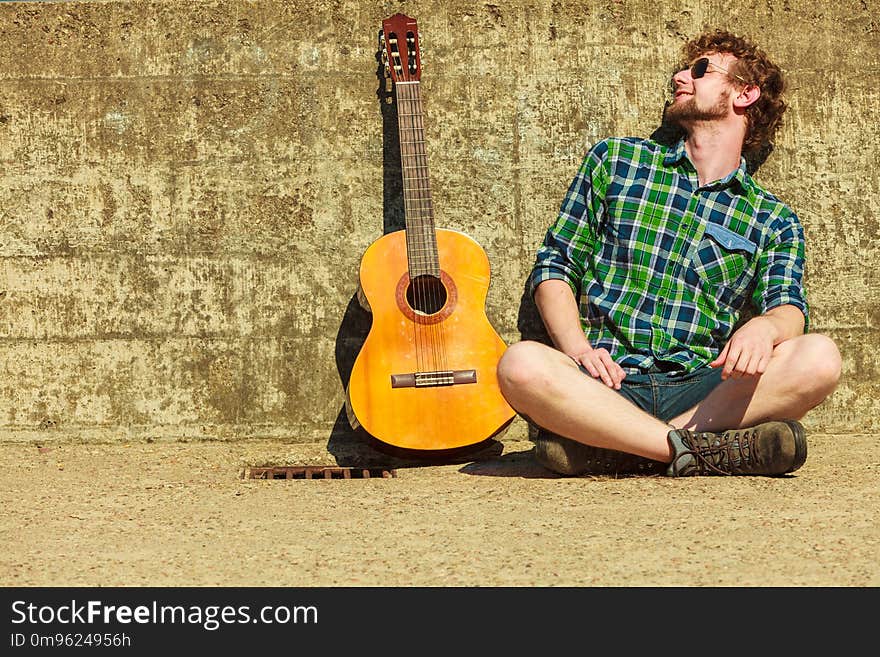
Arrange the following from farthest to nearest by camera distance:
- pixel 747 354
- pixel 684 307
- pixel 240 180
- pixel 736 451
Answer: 1. pixel 240 180
2. pixel 684 307
3. pixel 736 451
4. pixel 747 354

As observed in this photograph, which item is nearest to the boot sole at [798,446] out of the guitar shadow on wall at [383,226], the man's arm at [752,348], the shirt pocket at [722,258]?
the man's arm at [752,348]

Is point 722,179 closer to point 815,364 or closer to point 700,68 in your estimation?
point 700,68

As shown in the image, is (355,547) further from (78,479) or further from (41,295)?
(41,295)

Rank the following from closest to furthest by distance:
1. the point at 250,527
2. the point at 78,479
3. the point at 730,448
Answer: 1. the point at 250,527
2. the point at 730,448
3. the point at 78,479

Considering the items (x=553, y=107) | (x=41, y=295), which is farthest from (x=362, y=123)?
(x=41, y=295)

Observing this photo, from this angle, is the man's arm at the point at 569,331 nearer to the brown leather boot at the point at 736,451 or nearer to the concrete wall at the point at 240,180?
the brown leather boot at the point at 736,451

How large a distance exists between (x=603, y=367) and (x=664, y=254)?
58 cm

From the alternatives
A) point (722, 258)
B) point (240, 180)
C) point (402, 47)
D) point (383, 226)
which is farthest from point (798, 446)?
point (240, 180)

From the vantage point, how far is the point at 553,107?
4176 mm

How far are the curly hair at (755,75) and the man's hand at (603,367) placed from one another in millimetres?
1191

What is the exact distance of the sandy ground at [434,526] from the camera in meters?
2.35

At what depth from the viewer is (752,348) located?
3.26 meters

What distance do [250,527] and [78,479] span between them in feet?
3.34

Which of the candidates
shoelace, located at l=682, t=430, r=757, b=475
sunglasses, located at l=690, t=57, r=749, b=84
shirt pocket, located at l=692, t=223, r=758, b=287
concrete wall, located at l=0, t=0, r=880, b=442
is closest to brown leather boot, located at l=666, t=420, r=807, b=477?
shoelace, located at l=682, t=430, r=757, b=475
